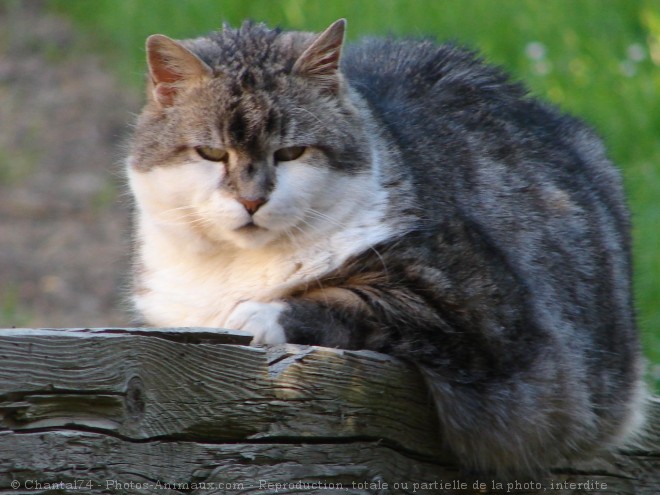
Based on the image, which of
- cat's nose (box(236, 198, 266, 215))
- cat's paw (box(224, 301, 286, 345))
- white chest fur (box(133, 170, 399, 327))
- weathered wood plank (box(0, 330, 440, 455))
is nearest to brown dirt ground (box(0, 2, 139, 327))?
white chest fur (box(133, 170, 399, 327))

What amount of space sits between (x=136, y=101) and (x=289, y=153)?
533 centimetres

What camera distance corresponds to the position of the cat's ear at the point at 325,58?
8.89 feet

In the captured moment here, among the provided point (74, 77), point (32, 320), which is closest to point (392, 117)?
point (32, 320)

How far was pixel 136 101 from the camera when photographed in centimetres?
770

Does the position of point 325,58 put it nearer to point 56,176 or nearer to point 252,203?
point 252,203

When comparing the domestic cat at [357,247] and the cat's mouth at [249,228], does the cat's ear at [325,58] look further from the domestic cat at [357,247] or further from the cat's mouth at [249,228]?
the cat's mouth at [249,228]

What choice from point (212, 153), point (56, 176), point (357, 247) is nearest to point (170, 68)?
point (212, 153)

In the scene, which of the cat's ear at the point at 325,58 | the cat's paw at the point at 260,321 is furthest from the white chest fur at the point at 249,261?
the cat's ear at the point at 325,58

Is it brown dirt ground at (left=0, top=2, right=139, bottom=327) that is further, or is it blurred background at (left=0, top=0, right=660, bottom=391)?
brown dirt ground at (left=0, top=2, right=139, bottom=327)

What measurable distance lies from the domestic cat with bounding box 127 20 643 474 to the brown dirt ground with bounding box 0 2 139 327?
209cm

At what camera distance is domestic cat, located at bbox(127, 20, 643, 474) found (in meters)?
2.46

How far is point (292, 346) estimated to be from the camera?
221cm

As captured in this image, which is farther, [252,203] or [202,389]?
[252,203]

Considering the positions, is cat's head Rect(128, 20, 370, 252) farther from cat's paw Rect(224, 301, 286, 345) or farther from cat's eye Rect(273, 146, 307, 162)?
cat's paw Rect(224, 301, 286, 345)
